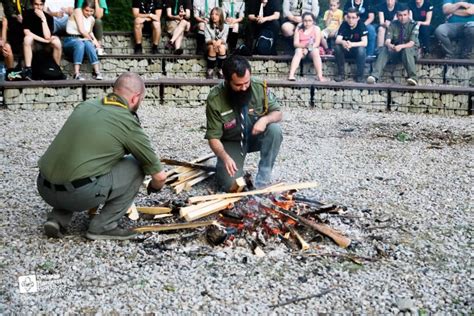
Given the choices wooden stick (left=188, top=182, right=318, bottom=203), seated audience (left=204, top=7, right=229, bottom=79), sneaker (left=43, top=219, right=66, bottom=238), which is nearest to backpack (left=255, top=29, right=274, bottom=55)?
seated audience (left=204, top=7, right=229, bottom=79)

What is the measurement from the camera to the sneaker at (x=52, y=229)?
14.8 feet

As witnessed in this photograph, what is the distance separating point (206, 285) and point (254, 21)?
871 centimetres

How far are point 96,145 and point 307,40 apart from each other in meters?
7.64

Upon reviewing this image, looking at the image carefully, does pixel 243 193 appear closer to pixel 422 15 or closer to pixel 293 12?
pixel 293 12

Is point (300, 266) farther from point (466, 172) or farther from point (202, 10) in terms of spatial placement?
point (202, 10)

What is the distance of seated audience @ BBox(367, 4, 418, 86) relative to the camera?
36.2ft

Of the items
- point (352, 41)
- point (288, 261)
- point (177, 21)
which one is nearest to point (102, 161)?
point (288, 261)

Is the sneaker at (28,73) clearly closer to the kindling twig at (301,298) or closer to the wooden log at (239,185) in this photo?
the wooden log at (239,185)

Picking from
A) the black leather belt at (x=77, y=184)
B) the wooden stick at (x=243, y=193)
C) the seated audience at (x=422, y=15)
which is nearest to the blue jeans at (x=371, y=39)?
the seated audience at (x=422, y=15)

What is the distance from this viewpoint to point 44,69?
10.2 metres

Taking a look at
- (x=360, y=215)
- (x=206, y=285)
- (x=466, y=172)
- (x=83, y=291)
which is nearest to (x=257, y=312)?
(x=206, y=285)

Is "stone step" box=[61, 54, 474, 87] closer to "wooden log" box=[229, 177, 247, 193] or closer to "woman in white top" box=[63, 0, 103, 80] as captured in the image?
"woman in white top" box=[63, 0, 103, 80]

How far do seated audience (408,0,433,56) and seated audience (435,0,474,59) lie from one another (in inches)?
8.6

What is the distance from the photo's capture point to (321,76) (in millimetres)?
11055
